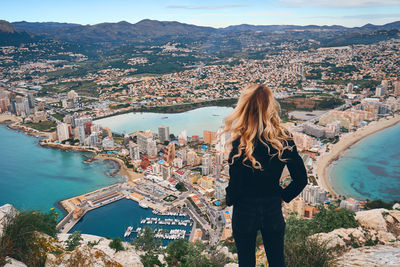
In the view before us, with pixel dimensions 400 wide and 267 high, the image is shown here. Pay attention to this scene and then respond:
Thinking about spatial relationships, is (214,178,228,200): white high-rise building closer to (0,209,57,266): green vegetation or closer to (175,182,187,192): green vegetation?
(175,182,187,192): green vegetation

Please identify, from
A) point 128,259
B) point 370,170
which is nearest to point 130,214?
point 128,259

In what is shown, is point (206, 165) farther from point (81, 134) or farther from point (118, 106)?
point (118, 106)

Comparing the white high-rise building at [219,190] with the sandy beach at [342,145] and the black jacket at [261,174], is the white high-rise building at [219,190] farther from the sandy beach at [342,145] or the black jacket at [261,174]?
the black jacket at [261,174]

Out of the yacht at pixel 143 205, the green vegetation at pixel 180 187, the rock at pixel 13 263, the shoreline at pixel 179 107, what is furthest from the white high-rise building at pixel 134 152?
Answer: the rock at pixel 13 263

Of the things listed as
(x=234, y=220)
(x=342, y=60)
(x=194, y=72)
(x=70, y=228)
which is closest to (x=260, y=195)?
(x=234, y=220)

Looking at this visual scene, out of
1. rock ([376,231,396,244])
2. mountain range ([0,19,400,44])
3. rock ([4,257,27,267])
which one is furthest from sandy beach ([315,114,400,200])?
mountain range ([0,19,400,44])

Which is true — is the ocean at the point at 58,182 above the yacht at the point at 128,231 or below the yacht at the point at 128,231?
below
